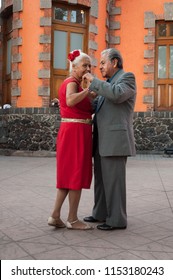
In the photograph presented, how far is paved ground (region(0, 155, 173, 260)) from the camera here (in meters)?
2.95

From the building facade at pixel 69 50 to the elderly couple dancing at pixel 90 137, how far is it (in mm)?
7367

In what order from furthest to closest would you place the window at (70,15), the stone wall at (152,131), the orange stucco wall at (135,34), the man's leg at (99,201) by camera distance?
the orange stucco wall at (135,34) < the stone wall at (152,131) < the window at (70,15) < the man's leg at (99,201)

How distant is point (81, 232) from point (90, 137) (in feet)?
3.13

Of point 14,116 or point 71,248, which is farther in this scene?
point 14,116

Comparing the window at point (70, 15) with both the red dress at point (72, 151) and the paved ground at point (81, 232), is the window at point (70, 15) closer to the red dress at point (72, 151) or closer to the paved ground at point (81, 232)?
the paved ground at point (81, 232)

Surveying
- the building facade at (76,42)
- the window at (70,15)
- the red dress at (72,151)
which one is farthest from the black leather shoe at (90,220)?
the window at (70,15)

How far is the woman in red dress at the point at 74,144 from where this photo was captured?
3588 millimetres

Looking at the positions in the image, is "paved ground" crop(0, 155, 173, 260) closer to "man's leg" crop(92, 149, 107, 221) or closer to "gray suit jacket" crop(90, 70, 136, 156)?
"man's leg" crop(92, 149, 107, 221)

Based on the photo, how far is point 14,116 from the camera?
36.9 ft

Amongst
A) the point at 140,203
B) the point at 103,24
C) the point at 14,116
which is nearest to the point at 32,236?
the point at 140,203

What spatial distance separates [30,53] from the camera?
11.1 m

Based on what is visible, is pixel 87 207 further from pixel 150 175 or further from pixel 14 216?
pixel 150 175

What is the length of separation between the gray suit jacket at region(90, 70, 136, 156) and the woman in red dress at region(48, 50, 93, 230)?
0.55 feet

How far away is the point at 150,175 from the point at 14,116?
17.4ft
